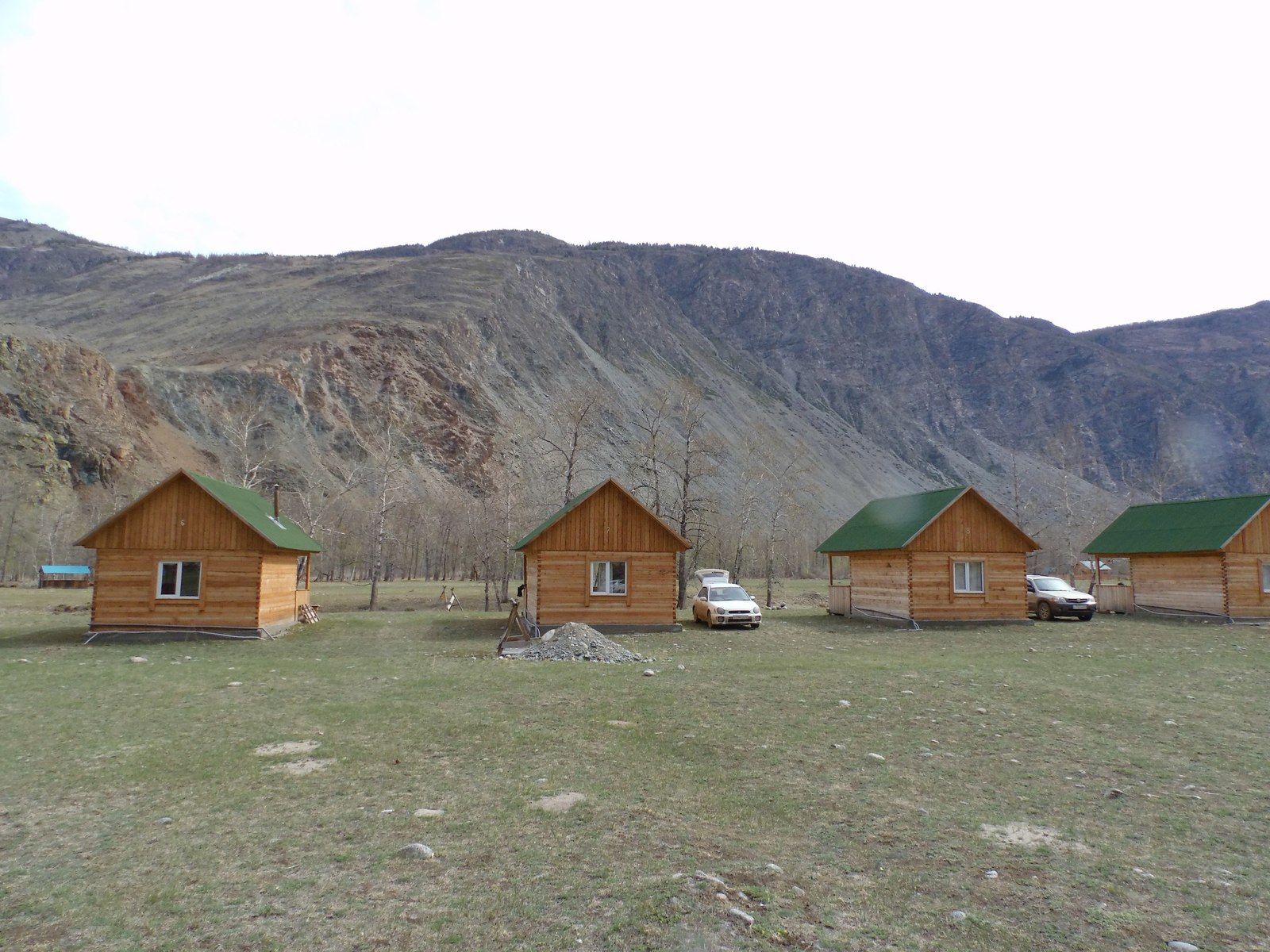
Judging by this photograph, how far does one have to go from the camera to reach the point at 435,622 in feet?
100

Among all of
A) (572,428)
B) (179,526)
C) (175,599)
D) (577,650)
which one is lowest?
(577,650)

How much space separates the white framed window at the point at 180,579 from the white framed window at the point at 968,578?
2678 cm

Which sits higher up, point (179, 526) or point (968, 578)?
point (179, 526)

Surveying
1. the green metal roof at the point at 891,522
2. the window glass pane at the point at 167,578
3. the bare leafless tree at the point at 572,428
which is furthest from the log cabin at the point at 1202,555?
the window glass pane at the point at 167,578

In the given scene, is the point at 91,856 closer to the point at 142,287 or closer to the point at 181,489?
the point at 181,489

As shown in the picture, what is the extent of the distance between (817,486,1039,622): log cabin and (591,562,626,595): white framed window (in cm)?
1057

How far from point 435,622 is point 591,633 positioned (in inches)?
468

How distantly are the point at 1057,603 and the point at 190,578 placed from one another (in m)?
32.1

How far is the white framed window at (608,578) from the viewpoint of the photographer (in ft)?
90.0

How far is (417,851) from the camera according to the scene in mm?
6168

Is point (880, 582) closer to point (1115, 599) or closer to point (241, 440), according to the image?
point (1115, 599)

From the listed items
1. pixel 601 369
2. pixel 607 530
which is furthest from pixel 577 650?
pixel 601 369

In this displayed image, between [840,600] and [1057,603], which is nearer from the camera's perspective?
[1057,603]

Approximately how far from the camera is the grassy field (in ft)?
16.3
